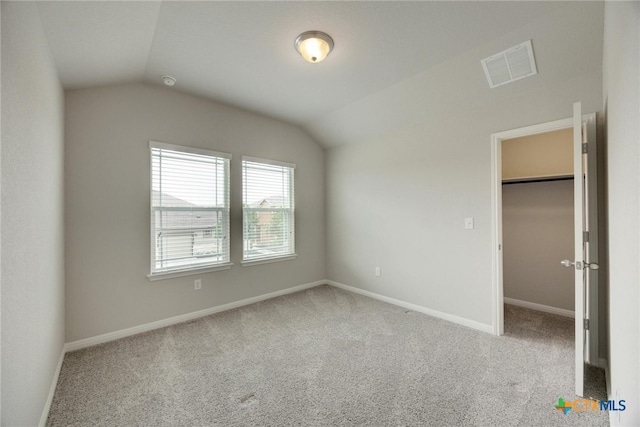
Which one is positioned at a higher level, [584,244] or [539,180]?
[539,180]

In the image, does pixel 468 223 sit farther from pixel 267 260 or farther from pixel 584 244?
pixel 267 260

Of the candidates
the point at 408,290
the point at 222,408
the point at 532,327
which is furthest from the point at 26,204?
the point at 532,327

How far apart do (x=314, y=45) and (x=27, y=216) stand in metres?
2.21

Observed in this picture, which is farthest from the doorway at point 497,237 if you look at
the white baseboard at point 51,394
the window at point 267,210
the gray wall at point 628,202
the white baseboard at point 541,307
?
the white baseboard at point 51,394

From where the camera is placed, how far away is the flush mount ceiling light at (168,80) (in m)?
2.82

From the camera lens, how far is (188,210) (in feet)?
10.6

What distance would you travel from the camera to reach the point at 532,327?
9.62 feet

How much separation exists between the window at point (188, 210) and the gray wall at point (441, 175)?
77.2 inches

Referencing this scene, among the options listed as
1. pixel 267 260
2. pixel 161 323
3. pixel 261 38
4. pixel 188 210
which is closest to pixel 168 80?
pixel 261 38

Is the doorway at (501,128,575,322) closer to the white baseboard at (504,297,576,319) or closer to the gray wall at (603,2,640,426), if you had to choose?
the white baseboard at (504,297,576,319)

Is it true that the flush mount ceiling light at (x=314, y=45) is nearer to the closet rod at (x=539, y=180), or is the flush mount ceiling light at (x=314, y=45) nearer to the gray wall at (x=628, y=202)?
the gray wall at (x=628, y=202)

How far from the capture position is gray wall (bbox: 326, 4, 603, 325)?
2469 millimetres

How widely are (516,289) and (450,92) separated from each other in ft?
9.17

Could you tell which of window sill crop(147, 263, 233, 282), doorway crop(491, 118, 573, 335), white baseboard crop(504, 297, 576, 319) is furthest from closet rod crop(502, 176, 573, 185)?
window sill crop(147, 263, 233, 282)
